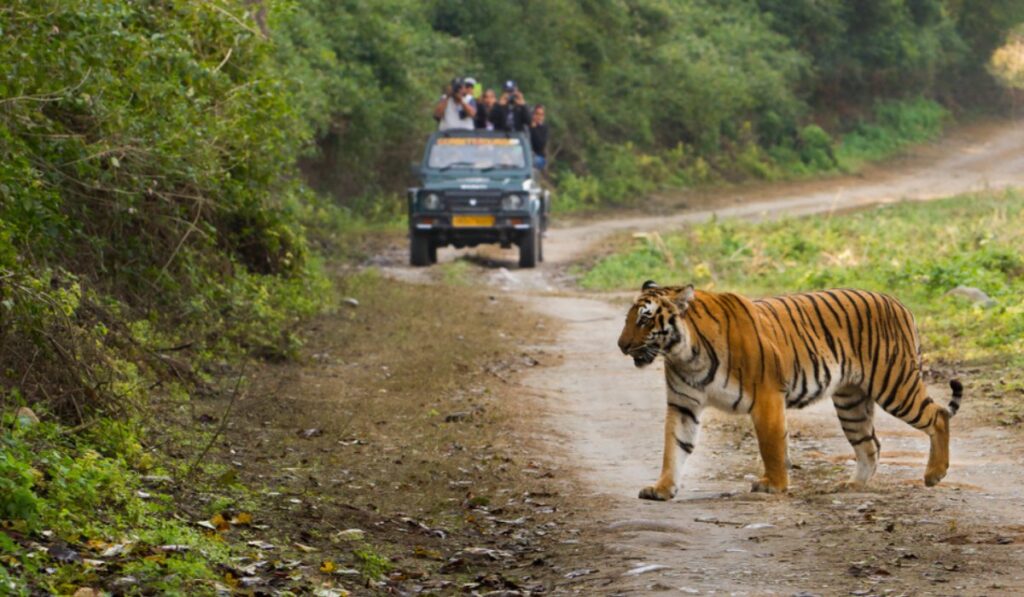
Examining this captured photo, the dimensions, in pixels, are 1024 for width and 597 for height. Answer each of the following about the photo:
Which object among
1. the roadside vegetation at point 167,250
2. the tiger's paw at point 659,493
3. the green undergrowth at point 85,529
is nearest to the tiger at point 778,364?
the tiger's paw at point 659,493

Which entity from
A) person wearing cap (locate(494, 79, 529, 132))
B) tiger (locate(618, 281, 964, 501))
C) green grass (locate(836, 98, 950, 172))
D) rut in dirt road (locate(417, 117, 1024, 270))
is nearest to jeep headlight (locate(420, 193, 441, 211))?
rut in dirt road (locate(417, 117, 1024, 270))

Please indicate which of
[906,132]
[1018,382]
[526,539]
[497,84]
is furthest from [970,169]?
[526,539]

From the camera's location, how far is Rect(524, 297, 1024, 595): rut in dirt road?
21.4ft

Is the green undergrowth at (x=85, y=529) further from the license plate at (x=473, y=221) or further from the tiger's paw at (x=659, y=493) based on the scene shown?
the license plate at (x=473, y=221)

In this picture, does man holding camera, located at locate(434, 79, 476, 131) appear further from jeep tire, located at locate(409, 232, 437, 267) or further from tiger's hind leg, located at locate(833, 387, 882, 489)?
tiger's hind leg, located at locate(833, 387, 882, 489)

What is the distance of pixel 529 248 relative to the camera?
80.0 ft

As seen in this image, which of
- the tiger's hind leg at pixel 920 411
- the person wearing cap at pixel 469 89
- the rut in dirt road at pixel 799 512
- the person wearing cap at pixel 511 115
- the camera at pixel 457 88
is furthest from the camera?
the person wearing cap at pixel 469 89

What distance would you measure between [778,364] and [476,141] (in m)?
15.9

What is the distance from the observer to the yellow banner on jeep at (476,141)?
79.4ft

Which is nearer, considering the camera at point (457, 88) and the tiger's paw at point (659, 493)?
the tiger's paw at point (659, 493)

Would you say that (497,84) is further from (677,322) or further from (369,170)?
(677,322)

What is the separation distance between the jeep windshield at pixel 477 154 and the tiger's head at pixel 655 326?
50.7ft

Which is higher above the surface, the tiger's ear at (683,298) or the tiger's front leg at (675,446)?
the tiger's ear at (683,298)

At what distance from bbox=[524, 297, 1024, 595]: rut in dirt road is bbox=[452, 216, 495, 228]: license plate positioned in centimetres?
1062
